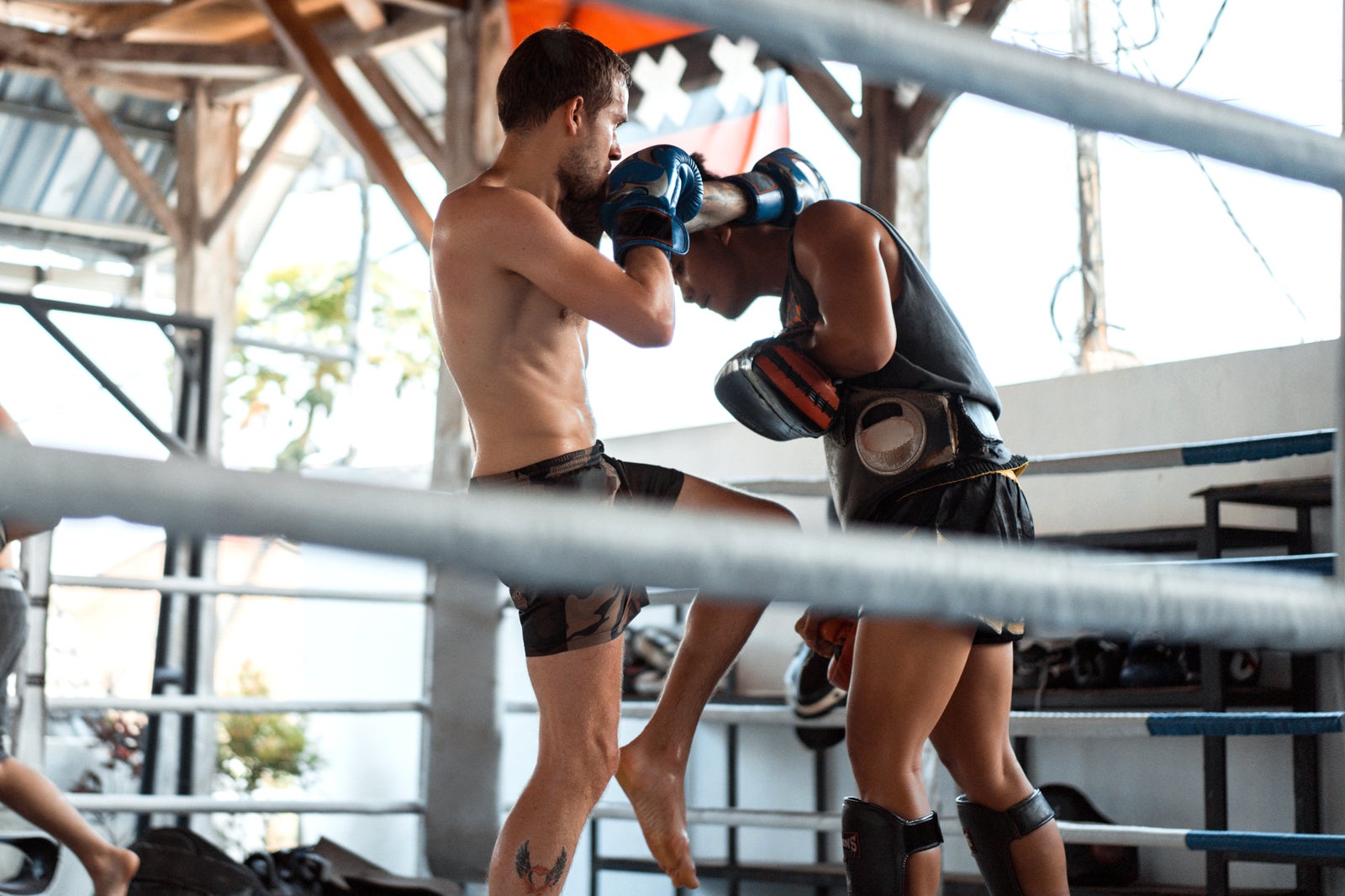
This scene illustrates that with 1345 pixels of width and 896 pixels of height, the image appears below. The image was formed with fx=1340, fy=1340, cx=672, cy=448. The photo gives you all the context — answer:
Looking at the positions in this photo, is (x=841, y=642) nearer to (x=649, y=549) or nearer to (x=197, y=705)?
(x=649, y=549)

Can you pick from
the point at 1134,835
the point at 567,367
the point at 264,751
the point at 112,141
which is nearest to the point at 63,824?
the point at 567,367

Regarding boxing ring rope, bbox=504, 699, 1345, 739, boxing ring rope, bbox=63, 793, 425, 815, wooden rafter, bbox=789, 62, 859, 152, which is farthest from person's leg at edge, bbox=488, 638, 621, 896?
wooden rafter, bbox=789, 62, 859, 152

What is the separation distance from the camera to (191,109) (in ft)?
21.9

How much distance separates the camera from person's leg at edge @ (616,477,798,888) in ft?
5.90

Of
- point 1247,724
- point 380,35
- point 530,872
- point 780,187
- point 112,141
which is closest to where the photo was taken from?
point 530,872

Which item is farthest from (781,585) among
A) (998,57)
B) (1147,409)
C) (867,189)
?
(1147,409)

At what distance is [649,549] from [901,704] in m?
1.30

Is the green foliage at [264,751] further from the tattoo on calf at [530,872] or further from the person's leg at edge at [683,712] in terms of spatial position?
the tattoo on calf at [530,872]

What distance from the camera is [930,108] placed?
11.3 ft

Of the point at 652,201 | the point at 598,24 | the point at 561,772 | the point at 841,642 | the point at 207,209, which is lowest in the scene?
the point at 561,772

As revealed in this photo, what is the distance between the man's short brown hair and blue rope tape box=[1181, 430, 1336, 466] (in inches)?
49.2

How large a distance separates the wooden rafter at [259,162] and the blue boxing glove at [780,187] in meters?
3.89

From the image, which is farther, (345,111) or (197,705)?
(345,111)

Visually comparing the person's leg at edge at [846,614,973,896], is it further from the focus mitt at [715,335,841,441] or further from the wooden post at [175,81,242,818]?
the wooden post at [175,81,242,818]
